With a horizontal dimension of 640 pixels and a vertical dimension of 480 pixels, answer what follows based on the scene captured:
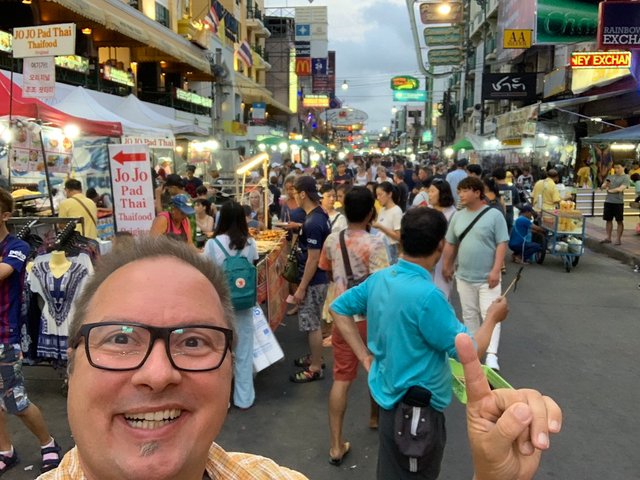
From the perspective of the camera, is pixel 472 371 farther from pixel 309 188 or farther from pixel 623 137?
pixel 623 137

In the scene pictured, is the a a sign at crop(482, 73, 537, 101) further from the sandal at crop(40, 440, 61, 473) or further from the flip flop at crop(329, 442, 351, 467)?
the sandal at crop(40, 440, 61, 473)

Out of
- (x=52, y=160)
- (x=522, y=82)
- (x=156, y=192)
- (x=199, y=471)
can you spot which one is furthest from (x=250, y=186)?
(x=522, y=82)

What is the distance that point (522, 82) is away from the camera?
23125 millimetres

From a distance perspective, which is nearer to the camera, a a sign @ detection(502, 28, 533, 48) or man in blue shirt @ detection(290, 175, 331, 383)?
man in blue shirt @ detection(290, 175, 331, 383)

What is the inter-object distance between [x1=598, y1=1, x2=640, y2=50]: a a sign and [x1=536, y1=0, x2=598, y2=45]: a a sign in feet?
21.6

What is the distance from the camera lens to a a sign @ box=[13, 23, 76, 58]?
730cm

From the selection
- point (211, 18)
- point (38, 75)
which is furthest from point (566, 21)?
point (38, 75)

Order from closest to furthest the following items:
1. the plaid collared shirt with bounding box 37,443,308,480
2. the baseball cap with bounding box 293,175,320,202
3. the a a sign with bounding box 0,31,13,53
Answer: the plaid collared shirt with bounding box 37,443,308,480 → the baseball cap with bounding box 293,175,320,202 → the a a sign with bounding box 0,31,13,53

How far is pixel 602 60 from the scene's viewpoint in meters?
14.9

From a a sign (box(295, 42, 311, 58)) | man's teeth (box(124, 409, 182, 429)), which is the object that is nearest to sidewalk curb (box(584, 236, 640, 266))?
man's teeth (box(124, 409, 182, 429))

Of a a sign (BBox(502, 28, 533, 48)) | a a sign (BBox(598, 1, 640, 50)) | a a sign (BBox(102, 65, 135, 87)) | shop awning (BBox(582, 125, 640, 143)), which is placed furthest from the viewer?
a a sign (BBox(502, 28, 533, 48))

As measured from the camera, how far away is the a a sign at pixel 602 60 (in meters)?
14.7

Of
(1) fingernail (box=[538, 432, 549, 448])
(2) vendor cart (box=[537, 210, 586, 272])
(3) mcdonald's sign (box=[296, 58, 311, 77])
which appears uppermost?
(3) mcdonald's sign (box=[296, 58, 311, 77])

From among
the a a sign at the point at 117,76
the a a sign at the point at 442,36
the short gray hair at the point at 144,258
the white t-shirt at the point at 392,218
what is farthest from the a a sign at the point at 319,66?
the short gray hair at the point at 144,258
